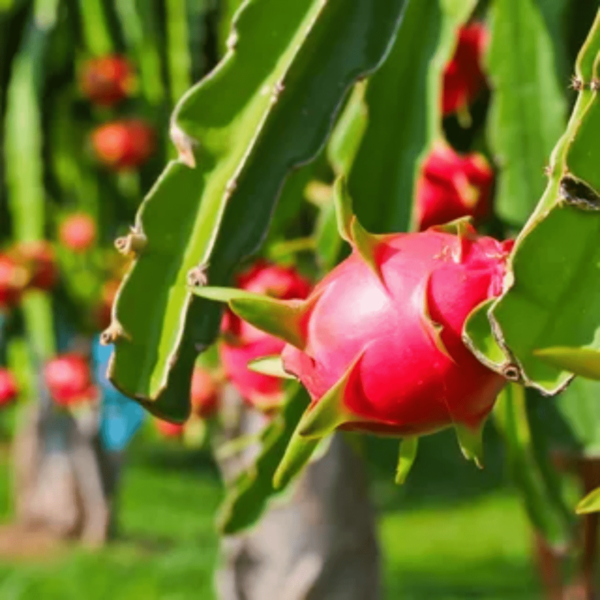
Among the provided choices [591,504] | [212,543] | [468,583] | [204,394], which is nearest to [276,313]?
[591,504]

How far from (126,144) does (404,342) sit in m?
2.41

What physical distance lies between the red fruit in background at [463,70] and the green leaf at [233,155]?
1.38ft

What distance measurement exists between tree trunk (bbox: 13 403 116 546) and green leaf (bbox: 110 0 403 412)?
19.8ft

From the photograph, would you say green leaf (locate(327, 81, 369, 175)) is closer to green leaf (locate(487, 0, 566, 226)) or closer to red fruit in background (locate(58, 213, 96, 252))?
green leaf (locate(487, 0, 566, 226))

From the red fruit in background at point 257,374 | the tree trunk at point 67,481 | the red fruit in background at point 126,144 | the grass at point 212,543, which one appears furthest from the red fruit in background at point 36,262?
the tree trunk at point 67,481

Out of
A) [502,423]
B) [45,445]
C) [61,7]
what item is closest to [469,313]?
[502,423]

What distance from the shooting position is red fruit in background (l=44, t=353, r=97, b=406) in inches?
130

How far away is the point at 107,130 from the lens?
10.1 ft

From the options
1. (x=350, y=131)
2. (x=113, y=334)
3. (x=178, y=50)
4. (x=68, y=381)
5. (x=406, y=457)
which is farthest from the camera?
(x=68, y=381)

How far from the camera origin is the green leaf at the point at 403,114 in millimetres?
1289

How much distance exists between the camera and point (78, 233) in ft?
11.6

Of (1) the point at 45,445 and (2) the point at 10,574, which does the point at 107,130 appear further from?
(1) the point at 45,445

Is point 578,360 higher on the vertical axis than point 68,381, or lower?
higher

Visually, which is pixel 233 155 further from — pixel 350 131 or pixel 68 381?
pixel 68 381
